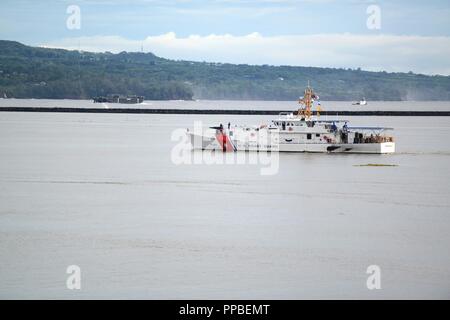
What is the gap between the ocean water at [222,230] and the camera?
74.0ft

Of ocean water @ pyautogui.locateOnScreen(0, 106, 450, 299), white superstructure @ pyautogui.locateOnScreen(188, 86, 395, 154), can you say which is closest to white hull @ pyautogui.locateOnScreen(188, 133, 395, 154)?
white superstructure @ pyautogui.locateOnScreen(188, 86, 395, 154)

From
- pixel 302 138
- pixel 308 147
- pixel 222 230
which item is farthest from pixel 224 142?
pixel 222 230

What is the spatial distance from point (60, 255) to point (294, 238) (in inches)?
260

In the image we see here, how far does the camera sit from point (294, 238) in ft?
92.8

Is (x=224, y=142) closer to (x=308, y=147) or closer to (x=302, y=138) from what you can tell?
(x=302, y=138)

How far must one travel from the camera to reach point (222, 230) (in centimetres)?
2953

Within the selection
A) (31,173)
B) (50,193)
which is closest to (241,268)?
(50,193)

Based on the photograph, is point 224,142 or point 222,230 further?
point 224,142

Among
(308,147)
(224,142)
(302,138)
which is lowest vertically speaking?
(308,147)

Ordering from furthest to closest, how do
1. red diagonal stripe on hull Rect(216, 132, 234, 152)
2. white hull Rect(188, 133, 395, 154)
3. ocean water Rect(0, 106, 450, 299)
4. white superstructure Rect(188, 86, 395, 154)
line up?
red diagonal stripe on hull Rect(216, 132, 234, 152) → white hull Rect(188, 133, 395, 154) → white superstructure Rect(188, 86, 395, 154) → ocean water Rect(0, 106, 450, 299)

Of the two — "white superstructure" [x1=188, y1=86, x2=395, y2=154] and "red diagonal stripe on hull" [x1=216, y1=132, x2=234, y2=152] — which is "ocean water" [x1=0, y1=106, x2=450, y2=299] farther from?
"red diagonal stripe on hull" [x1=216, y1=132, x2=234, y2=152]

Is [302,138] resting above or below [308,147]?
above

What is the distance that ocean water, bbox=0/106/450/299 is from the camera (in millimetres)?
22547
